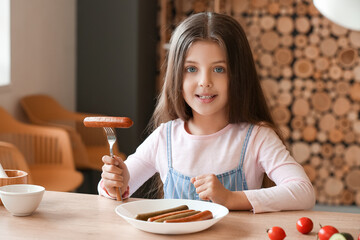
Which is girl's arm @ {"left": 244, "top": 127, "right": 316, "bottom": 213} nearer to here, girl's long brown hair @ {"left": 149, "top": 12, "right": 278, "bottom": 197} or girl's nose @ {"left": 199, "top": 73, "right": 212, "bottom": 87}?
girl's long brown hair @ {"left": 149, "top": 12, "right": 278, "bottom": 197}

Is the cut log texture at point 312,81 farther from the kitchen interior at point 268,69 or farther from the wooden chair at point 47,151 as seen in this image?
the wooden chair at point 47,151

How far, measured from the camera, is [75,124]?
414cm

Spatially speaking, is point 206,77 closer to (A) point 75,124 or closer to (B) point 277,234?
(B) point 277,234

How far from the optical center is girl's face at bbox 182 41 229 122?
1.55 metres

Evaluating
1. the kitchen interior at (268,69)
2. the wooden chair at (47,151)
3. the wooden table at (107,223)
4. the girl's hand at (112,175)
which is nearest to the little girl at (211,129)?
the girl's hand at (112,175)

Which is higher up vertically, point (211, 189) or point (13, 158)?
point (211, 189)

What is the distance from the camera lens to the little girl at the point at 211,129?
1.54 metres

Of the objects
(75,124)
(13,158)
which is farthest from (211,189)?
(75,124)

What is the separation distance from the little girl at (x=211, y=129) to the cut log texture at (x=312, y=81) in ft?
8.76

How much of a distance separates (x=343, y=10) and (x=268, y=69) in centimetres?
313

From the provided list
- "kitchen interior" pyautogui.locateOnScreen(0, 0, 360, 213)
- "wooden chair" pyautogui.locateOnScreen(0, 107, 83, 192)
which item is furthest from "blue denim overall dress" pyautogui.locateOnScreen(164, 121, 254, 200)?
"kitchen interior" pyautogui.locateOnScreen(0, 0, 360, 213)

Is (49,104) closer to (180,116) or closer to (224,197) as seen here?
(180,116)

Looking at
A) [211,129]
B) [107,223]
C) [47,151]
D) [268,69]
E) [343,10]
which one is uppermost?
[343,10]

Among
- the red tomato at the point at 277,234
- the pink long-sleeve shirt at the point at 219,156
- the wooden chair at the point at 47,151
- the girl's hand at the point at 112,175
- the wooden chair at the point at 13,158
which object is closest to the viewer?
the red tomato at the point at 277,234
